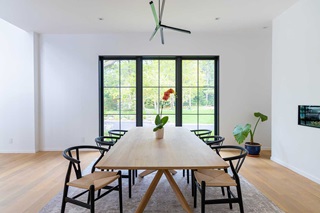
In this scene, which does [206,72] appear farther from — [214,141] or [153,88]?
[214,141]

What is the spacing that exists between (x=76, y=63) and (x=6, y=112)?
208 cm

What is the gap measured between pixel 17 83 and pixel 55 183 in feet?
10.3

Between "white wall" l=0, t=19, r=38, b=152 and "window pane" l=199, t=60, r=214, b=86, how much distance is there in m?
4.19

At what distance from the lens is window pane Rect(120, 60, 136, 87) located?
536 centimetres

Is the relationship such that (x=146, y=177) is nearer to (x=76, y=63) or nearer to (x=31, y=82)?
(x=76, y=63)

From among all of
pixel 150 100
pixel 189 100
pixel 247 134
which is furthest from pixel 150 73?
pixel 247 134

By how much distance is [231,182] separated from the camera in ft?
6.93

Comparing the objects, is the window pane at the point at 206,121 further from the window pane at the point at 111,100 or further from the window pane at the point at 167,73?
the window pane at the point at 111,100

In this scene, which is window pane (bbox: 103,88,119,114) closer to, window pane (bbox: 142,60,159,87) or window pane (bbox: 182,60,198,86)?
window pane (bbox: 142,60,159,87)

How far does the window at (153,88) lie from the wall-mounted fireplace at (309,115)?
2.06 m

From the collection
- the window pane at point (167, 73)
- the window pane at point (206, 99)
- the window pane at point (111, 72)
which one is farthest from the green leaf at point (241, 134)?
the window pane at point (111, 72)

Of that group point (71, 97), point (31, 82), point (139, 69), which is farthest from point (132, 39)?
A: point (31, 82)

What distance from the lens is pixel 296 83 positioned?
364 centimetres

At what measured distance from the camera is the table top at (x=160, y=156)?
170 cm
